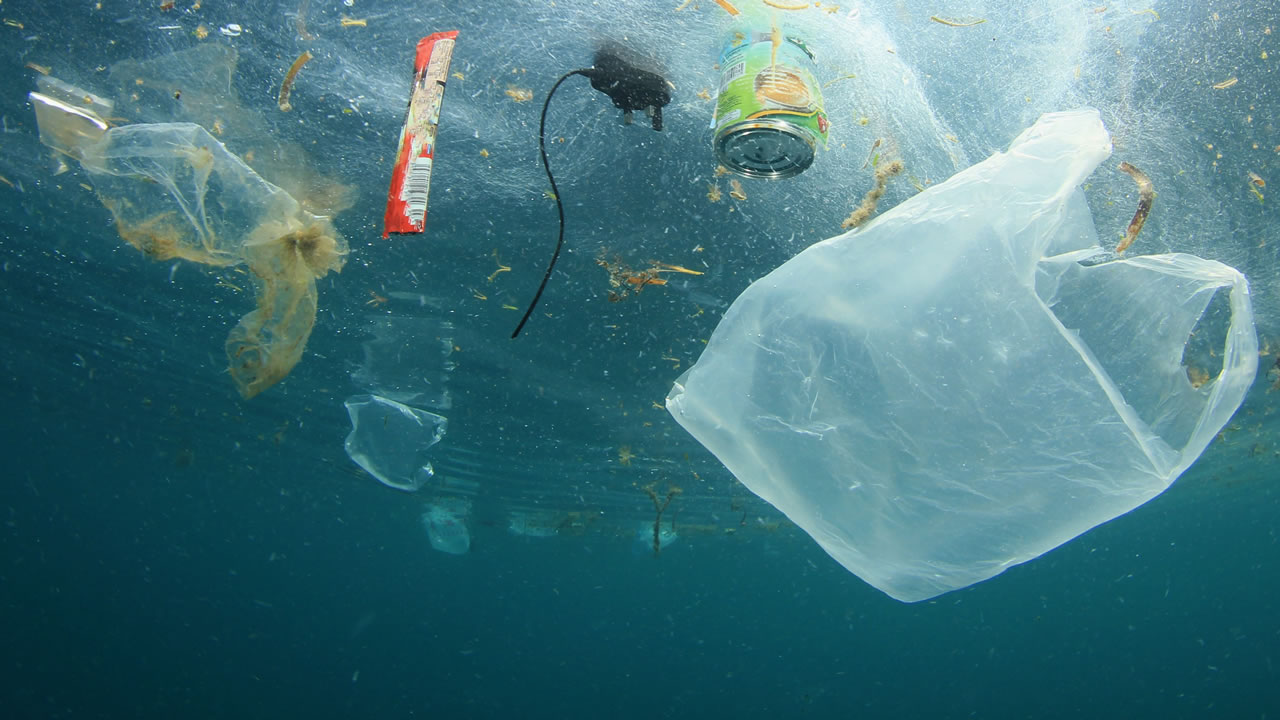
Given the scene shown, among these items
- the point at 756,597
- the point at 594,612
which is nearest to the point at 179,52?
the point at 756,597

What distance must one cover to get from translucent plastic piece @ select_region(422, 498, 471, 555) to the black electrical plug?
1948 cm

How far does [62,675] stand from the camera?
70500 millimetres

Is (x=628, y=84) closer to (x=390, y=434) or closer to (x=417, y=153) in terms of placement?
(x=417, y=153)

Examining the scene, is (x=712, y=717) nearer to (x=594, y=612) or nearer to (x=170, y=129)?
(x=594, y=612)

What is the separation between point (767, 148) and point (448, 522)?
26610 mm

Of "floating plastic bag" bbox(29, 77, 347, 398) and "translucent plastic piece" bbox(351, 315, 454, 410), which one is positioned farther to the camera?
"translucent plastic piece" bbox(351, 315, 454, 410)

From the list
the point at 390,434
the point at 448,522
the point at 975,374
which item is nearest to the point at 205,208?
the point at 975,374

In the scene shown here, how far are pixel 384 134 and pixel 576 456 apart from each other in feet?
34.9

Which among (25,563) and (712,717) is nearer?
(25,563)

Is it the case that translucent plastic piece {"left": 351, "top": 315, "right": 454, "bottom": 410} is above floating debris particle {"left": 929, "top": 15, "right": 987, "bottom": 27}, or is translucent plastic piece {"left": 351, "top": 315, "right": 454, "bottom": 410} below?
below

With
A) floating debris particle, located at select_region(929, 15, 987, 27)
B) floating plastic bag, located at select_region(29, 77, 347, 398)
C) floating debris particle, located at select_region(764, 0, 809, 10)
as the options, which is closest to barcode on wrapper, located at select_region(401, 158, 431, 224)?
floating debris particle, located at select_region(764, 0, 809, 10)

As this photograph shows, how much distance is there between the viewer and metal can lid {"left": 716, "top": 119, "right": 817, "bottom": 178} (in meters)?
2.53

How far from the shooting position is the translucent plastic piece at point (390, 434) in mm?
11938

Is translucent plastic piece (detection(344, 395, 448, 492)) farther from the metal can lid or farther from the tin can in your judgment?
the tin can
